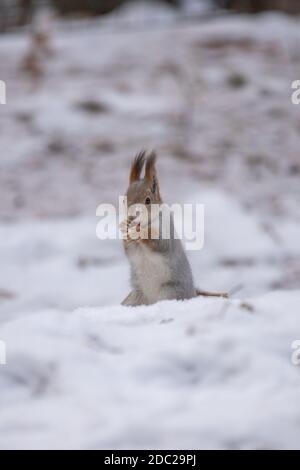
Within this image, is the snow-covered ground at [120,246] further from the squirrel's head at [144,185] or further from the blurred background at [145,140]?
the squirrel's head at [144,185]

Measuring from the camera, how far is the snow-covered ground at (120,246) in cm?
160

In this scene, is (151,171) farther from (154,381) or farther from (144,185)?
(154,381)

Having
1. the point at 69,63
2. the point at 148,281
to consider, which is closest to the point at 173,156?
the point at 69,63

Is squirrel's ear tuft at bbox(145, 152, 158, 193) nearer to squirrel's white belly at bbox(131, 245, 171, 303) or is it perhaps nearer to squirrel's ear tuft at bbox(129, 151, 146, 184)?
squirrel's ear tuft at bbox(129, 151, 146, 184)

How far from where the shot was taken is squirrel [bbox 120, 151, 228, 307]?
2.82 m

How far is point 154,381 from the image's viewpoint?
171 cm

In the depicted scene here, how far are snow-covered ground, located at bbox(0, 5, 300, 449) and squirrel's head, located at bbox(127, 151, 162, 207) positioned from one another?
0.55 metres

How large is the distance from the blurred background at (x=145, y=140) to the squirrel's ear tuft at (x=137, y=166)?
69.5 inches

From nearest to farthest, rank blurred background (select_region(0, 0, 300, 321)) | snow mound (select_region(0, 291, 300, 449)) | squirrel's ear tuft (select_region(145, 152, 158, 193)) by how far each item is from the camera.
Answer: snow mound (select_region(0, 291, 300, 449)), squirrel's ear tuft (select_region(145, 152, 158, 193)), blurred background (select_region(0, 0, 300, 321))

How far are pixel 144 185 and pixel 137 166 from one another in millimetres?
80

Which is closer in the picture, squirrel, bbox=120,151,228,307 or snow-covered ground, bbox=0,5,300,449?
snow-covered ground, bbox=0,5,300,449

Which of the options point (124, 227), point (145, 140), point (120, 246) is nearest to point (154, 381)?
point (124, 227)

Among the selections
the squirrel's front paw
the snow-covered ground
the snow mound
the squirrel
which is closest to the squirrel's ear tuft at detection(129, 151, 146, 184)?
the squirrel

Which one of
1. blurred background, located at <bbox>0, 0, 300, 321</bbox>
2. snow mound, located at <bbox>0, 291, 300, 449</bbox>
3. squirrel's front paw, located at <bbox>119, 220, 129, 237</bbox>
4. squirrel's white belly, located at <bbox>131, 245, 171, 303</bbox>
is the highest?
blurred background, located at <bbox>0, 0, 300, 321</bbox>
